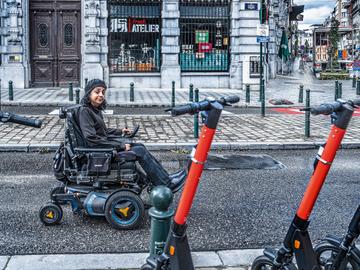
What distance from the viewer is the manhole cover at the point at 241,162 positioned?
9.29 metres

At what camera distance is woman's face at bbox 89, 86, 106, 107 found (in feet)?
20.7

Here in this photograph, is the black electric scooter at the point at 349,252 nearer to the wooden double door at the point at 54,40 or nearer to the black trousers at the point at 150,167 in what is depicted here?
the black trousers at the point at 150,167

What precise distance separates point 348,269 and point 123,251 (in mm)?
2198

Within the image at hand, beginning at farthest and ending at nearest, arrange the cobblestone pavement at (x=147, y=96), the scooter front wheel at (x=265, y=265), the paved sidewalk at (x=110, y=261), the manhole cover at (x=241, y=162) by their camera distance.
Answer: the cobblestone pavement at (x=147, y=96), the manhole cover at (x=241, y=162), the paved sidewalk at (x=110, y=261), the scooter front wheel at (x=265, y=265)

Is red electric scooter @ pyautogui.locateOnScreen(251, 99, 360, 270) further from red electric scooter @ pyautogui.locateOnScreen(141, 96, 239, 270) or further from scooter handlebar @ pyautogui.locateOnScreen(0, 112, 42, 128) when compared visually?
scooter handlebar @ pyautogui.locateOnScreen(0, 112, 42, 128)

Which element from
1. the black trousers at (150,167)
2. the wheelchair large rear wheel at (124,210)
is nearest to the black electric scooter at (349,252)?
the wheelchair large rear wheel at (124,210)

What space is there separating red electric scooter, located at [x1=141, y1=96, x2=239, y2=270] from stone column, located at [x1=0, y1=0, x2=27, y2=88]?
20746 mm

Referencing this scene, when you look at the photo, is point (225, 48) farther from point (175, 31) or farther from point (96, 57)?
point (96, 57)

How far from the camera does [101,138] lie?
6.31 meters

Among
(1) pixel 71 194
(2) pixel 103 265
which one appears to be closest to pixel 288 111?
(1) pixel 71 194

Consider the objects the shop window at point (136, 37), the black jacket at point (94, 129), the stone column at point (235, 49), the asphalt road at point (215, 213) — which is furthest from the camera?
the stone column at point (235, 49)

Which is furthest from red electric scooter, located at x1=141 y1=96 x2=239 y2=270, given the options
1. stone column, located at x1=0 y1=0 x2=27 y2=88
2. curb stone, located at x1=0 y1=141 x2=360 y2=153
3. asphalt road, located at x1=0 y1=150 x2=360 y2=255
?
stone column, located at x1=0 y1=0 x2=27 y2=88

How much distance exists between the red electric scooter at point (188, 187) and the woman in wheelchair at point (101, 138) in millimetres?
2433

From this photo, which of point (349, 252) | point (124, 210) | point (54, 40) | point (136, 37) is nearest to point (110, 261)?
point (124, 210)
